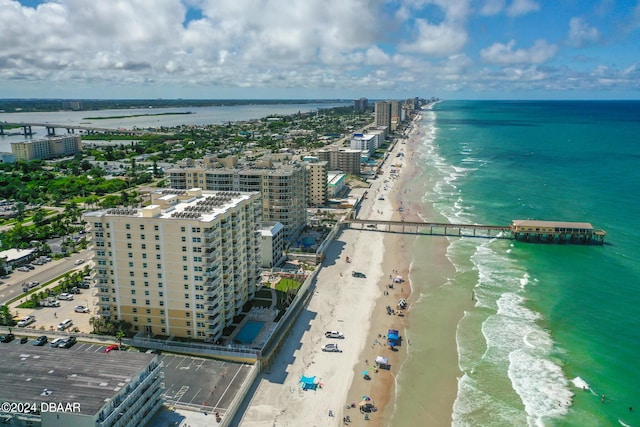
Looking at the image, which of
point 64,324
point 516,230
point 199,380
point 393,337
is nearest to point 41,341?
point 64,324

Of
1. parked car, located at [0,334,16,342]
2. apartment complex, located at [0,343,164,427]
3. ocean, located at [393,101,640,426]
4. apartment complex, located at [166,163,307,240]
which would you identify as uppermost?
apartment complex, located at [166,163,307,240]

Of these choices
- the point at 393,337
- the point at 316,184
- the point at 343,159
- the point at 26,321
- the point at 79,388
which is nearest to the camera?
the point at 79,388

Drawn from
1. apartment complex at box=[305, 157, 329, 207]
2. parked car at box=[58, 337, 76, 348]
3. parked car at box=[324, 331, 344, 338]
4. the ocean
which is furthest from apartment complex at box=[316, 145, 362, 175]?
parked car at box=[58, 337, 76, 348]

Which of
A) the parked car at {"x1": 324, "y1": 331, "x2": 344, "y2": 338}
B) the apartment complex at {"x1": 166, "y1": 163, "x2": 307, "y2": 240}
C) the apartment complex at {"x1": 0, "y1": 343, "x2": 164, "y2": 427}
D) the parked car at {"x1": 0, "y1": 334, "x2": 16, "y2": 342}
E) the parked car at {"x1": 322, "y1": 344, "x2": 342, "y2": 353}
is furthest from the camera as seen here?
the apartment complex at {"x1": 166, "y1": 163, "x2": 307, "y2": 240}

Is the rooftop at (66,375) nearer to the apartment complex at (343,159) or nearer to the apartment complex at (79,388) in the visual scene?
the apartment complex at (79,388)

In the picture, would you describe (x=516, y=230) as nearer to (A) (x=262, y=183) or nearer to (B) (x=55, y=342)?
(A) (x=262, y=183)

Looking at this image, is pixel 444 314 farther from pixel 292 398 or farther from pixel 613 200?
pixel 613 200

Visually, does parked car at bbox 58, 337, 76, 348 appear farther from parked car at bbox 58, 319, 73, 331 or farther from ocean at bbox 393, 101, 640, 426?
ocean at bbox 393, 101, 640, 426
